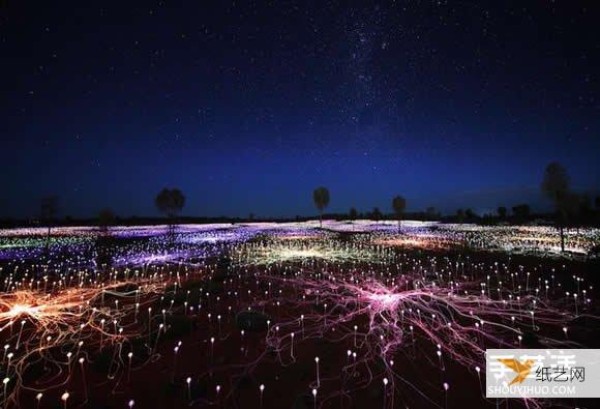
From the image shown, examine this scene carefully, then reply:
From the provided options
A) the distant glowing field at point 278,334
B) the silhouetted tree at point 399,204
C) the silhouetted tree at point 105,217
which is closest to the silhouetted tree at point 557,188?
the distant glowing field at point 278,334

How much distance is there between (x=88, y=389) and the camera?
6.29 meters

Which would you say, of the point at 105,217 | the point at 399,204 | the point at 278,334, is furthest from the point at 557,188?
the point at 105,217

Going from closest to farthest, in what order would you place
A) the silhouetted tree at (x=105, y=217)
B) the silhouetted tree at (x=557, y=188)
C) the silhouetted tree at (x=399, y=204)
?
the silhouetted tree at (x=557, y=188) < the silhouetted tree at (x=105, y=217) < the silhouetted tree at (x=399, y=204)

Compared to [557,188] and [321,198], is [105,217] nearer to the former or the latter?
[321,198]

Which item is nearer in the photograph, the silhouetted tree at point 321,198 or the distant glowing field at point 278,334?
the distant glowing field at point 278,334

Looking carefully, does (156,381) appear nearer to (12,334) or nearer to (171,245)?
(12,334)

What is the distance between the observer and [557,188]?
2242 cm

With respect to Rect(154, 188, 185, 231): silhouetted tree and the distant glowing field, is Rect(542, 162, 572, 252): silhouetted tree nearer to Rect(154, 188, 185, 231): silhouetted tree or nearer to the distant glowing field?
the distant glowing field

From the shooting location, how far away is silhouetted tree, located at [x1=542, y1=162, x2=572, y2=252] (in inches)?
871

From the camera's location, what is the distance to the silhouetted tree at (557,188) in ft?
72.6

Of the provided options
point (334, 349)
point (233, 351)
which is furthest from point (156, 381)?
point (334, 349)

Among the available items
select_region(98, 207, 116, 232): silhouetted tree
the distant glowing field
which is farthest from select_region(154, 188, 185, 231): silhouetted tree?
the distant glowing field

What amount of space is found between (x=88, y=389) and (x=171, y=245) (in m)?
24.2

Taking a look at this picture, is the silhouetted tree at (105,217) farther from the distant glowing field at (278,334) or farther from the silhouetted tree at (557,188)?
the silhouetted tree at (557,188)
